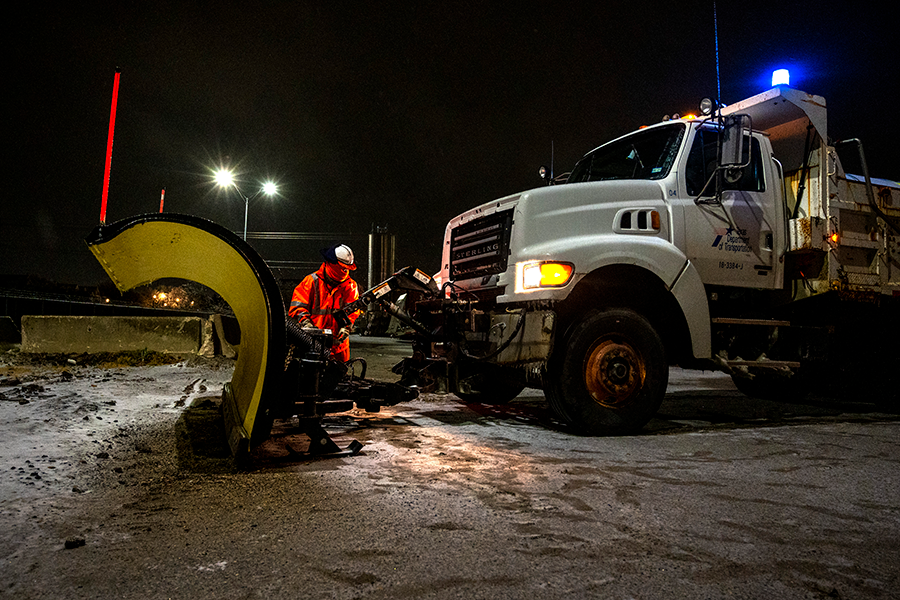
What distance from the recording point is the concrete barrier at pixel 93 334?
1019 cm

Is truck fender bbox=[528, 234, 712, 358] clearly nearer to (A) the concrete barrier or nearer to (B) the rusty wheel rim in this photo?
(B) the rusty wheel rim

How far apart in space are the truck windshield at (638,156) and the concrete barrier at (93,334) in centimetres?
796

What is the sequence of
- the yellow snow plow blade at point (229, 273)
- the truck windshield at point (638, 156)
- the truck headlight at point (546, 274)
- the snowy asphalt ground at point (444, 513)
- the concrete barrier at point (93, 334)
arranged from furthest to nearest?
the concrete barrier at point (93, 334), the truck windshield at point (638, 156), the truck headlight at point (546, 274), the yellow snow plow blade at point (229, 273), the snowy asphalt ground at point (444, 513)

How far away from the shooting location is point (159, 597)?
2.02 meters

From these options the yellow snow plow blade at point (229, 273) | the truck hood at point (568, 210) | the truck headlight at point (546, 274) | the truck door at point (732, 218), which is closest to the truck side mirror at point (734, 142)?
the truck door at point (732, 218)

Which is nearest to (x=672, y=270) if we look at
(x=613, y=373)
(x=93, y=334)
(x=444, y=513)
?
(x=613, y=373)

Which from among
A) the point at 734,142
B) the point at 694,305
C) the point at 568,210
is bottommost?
the point at 694,305

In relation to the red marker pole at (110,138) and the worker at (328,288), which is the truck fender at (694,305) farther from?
the red marker pole at (110,138)

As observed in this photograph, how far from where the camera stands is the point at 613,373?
17.1 ft

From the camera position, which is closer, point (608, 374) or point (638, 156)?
point (608, 374)

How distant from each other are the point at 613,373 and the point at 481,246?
1.83m

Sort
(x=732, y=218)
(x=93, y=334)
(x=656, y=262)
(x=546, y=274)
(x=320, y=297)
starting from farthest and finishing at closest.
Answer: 1. (x=93, y=334)
2. (x=320, y=297)
3. (x=732, y=218)
4. (x=656, y=262)
5. (x=546, y=274)

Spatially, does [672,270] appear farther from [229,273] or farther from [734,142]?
[229,273]

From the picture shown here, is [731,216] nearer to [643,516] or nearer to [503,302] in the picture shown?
[503,302]
